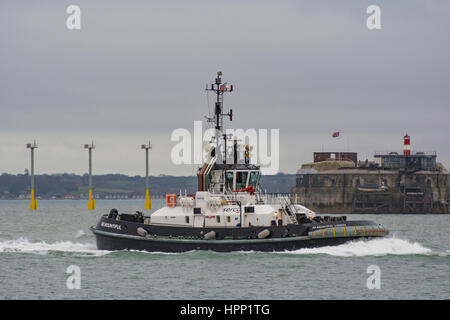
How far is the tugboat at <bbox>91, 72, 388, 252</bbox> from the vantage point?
130 feet

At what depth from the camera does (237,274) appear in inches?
1382

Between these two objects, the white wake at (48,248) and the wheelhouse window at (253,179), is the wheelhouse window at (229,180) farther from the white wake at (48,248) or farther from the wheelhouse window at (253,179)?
the white wake at (48,248)

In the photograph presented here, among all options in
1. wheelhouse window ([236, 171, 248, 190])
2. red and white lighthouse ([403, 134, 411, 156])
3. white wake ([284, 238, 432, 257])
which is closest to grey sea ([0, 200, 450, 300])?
white wake ([284, 238, 432, 257])

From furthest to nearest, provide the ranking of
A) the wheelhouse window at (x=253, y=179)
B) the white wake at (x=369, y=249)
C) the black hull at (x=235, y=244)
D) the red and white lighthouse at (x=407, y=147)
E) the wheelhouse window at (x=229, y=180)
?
the red and white lighthouse at (x=407, y=147)
the wheelhouse window at (x=253, y=179)
the wheelhouse window at (x=229, y=180)
the white wake at (x=369, y=249)
the black hull at (x=235, y=244)

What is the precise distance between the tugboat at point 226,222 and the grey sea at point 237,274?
551 mm

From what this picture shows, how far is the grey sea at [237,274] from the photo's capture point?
3155 centimetres

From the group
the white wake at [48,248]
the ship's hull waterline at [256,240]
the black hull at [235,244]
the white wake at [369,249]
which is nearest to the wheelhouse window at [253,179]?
the ship's hull waterline at [256,240]

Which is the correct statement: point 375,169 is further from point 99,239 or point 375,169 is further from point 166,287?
point 166,287

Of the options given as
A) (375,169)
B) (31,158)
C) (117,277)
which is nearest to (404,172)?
(375,169)

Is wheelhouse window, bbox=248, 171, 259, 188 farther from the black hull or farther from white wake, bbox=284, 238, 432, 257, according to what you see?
white wake, bbox=284, 238, 432, 257

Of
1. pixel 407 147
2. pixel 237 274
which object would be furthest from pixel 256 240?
pixel 407 147

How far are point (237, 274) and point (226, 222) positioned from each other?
5634 mm

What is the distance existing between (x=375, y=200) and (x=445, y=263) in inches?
3659

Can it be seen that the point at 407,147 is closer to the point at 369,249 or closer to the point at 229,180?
the point at 369,249
